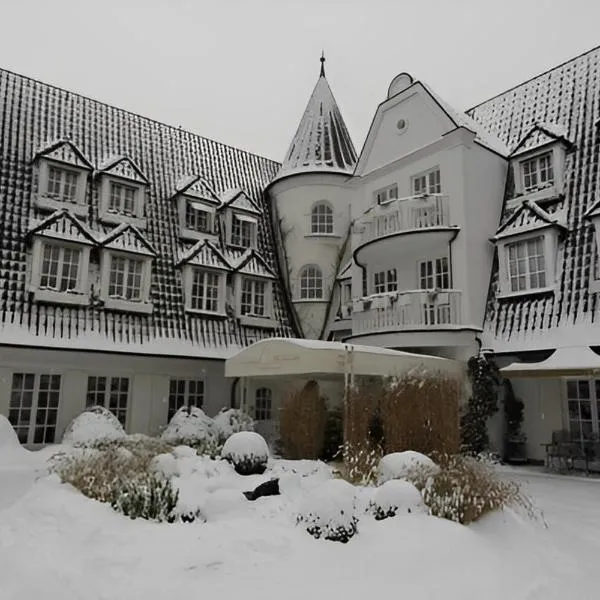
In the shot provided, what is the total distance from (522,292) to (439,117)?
6.34 metres

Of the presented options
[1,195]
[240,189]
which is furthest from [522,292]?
[1,195]

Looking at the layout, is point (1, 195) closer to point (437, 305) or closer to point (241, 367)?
point (241, 367)

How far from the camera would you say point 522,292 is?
15.7m

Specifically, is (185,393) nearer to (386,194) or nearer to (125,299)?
(125,299)

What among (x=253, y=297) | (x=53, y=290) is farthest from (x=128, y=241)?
(x=253, y=297)

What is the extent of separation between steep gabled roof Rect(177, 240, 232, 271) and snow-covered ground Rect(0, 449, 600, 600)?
10.7 meters

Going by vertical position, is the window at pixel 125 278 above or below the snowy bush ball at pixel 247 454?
above

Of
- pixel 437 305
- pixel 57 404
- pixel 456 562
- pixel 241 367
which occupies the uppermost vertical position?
pixel 437 305

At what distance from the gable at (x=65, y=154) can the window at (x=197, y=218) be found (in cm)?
369

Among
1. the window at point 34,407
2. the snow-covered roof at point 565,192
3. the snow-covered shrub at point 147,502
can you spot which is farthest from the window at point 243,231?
the snow-covered shrub at point 147,502

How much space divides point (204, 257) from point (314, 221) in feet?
17.6

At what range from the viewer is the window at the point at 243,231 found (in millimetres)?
20875

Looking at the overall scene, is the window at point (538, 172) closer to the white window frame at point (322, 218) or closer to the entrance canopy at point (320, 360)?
the entrance canopy at point (320, 360)

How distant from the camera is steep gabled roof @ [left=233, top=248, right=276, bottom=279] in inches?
779
